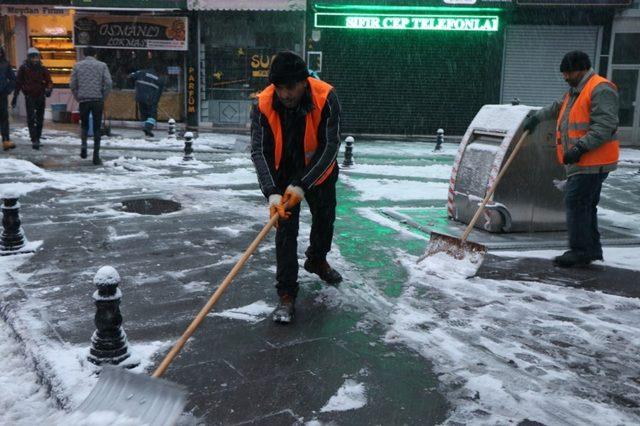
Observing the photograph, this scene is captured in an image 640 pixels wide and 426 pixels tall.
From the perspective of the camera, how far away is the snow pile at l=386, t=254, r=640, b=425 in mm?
3611

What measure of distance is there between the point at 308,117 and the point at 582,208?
3021 millimetres

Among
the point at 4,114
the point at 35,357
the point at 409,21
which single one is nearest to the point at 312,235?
the point at 35,357

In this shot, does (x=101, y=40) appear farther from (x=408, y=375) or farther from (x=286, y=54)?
(x=408, y=375)

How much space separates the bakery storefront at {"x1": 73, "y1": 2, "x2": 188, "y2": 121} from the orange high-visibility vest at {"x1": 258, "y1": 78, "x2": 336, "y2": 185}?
16558 millimetres

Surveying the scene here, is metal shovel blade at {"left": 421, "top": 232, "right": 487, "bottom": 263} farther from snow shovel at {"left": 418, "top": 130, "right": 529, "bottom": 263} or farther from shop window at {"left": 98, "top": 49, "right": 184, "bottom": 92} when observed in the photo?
shop window at {"left": 98, "top": 49, "right": 184, "bottom": 92}

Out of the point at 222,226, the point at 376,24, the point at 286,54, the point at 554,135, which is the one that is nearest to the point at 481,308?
the point at 286,54

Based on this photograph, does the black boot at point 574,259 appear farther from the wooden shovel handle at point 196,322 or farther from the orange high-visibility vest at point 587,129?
the wooden shovel handle at point 196,322

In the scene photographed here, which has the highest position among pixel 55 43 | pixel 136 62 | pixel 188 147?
pixel 55 43

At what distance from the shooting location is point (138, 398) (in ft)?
10.1

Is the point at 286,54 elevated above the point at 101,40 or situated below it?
below

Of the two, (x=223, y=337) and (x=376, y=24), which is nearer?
(x=223, y=337)

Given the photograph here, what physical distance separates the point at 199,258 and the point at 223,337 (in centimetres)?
203

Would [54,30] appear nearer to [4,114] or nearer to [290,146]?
[4,114]

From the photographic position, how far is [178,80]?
2109cm
